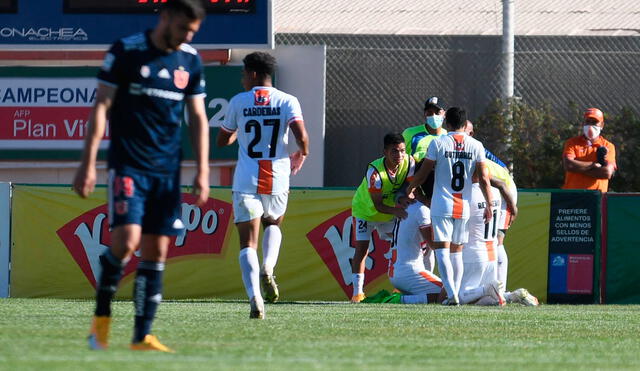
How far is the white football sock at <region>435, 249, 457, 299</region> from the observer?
41.5ft

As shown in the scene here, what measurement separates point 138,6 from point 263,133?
28.9 feet

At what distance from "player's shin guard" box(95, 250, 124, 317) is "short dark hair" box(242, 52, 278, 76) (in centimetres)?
331

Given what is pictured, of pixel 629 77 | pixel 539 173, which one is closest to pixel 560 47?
pixel 629 77

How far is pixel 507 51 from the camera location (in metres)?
20.9

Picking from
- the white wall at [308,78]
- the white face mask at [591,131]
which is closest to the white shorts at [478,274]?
the white face mask at [591,131]

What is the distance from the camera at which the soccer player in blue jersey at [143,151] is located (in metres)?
6.44

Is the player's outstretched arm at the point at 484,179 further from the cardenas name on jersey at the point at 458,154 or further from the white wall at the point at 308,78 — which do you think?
the white wall at the point at 308,78

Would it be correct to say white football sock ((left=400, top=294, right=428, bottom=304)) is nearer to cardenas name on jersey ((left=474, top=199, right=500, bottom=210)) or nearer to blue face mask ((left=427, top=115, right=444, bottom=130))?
cardenas name on jersey ((left=474, top=199, right=500, bottom=210))

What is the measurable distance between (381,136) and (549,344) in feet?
43.9

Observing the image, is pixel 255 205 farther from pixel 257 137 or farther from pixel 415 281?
pixel 415 281

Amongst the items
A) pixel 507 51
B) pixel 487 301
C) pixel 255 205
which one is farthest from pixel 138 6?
pixel 255 205

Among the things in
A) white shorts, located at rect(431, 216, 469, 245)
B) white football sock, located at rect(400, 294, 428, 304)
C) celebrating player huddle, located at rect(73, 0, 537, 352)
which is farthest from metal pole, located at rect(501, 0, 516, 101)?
white shorts, located at rect(431, 216, 469, 245)

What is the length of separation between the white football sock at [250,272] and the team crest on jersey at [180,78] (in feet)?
8.93

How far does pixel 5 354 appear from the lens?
618 centimetres
